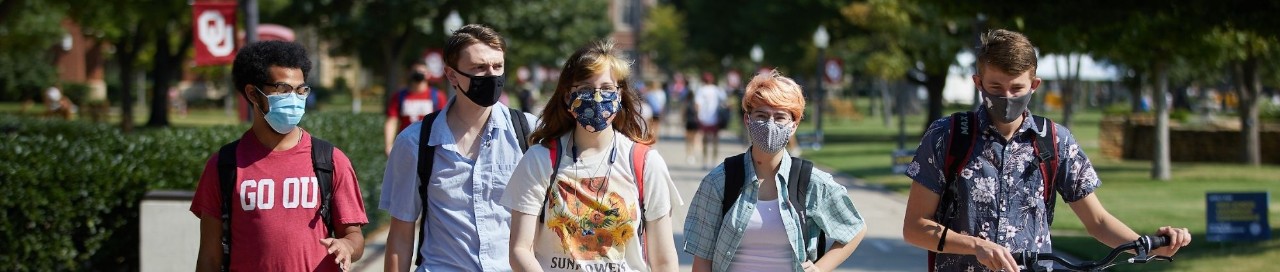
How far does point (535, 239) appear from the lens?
15.5 ft

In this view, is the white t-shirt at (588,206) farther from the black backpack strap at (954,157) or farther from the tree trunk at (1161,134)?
the tree trunk at (1161,134)

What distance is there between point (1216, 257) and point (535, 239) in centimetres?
903

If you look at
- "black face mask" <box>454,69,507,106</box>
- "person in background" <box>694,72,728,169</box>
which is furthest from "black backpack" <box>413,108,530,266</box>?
"person in background" <box>694,72,728,169</box>

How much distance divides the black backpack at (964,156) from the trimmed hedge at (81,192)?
609 centimetres

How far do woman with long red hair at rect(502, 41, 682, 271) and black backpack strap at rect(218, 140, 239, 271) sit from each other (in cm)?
82

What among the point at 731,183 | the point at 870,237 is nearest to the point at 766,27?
the point at 870,237

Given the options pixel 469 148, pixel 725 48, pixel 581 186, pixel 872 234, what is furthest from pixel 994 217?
pixel 725 48

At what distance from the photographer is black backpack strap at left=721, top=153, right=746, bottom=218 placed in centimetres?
486

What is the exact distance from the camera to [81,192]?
921 cm

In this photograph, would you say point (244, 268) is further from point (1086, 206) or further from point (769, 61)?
point (769, 61)

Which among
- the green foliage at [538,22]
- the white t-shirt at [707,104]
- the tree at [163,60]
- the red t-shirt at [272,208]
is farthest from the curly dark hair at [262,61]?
the tree at [163,60]

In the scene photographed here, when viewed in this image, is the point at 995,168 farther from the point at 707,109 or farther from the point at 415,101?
the point at 707,109

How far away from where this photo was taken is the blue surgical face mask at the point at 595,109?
4625 mm

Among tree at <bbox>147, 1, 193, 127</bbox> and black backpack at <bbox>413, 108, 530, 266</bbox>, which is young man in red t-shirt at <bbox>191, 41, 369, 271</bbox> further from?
tree at <bbox>147, 1, 193, 127</bbox>
